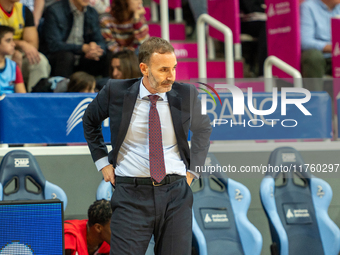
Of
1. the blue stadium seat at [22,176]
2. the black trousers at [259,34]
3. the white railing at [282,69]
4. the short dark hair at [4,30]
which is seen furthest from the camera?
the black trousers at [259,34]

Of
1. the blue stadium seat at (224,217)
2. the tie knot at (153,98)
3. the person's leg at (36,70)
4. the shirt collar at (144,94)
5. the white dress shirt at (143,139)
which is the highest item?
the person's leg at (36,70)

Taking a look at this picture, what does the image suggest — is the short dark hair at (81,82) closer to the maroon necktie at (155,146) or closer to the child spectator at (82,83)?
the child spectator at (82,83)

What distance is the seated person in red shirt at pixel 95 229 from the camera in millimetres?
3621

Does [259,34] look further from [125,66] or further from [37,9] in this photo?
[37,9]

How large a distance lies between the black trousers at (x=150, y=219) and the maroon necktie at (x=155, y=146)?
0.08 metres

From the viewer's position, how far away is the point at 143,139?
269 cm

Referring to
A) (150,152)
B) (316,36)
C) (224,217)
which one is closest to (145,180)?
(150,152)

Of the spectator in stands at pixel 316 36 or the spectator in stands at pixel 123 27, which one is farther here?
the spectator in stands at pixel 316 36

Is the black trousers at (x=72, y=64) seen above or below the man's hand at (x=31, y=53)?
below

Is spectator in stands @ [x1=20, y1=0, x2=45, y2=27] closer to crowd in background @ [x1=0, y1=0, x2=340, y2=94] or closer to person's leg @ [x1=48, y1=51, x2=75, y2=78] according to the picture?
crowd in background @ [x1=0, y1=0, x2=340, y2=94]

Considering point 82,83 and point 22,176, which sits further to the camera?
point 82,83

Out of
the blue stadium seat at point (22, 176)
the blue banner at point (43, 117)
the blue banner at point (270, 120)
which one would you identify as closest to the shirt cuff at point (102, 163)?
the blue banner at point (270, 120)

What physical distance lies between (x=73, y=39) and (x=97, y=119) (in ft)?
10.5

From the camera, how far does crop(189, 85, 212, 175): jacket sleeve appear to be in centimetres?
278
